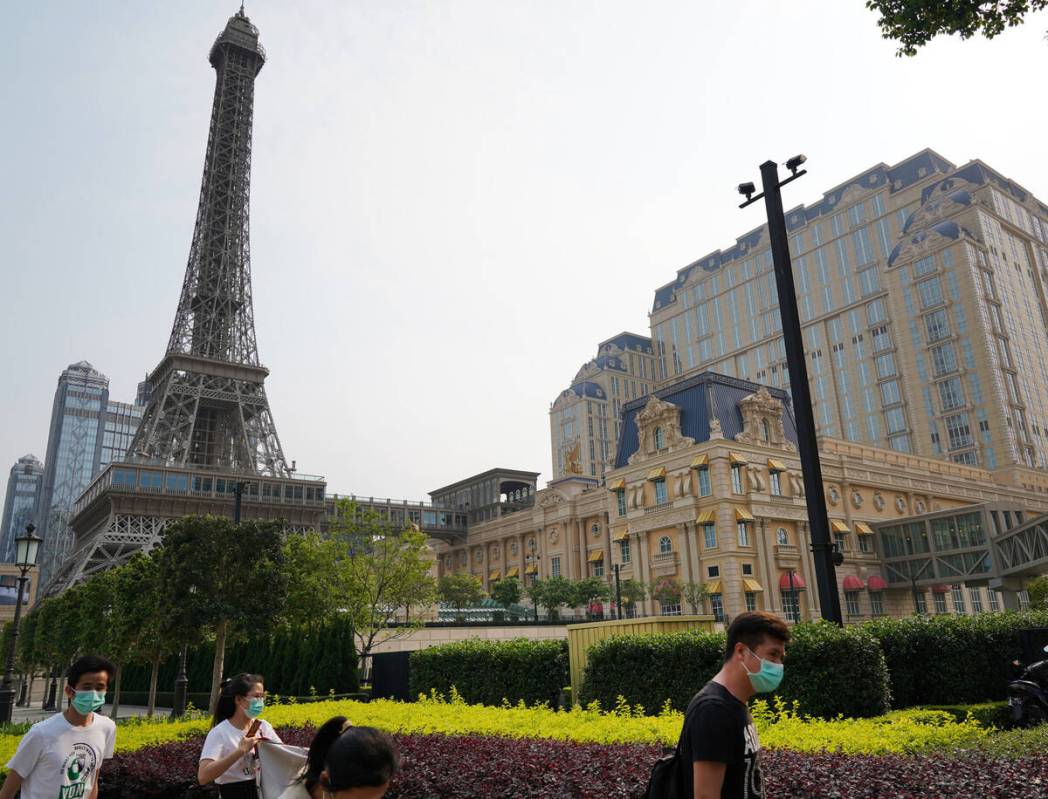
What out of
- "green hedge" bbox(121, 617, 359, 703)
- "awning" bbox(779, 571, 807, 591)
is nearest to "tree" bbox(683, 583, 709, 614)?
"awning" bbox(779, 571, 807, 591)


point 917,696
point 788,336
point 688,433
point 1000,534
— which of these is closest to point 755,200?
point 788,336

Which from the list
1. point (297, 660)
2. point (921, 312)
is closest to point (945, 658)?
point (297, 660)

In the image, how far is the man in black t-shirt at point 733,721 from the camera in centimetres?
386

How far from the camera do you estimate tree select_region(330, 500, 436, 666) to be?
120 feet

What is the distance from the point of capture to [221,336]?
273 feet

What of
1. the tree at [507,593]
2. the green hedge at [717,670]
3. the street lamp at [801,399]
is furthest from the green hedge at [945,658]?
the tree at [507,593]

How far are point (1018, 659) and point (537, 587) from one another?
4807 centimetres

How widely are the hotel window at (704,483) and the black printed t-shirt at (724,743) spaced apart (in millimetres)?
49320

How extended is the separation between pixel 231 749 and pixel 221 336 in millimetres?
82708

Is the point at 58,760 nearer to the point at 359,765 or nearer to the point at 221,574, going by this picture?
the point at 359,765

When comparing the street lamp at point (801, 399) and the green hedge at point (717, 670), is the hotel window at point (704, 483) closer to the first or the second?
the green hedge at point (717, 670)

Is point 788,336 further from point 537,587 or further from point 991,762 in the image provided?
point 537,587

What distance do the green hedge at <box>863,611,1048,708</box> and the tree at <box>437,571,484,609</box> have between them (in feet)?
184

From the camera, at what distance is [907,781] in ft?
20.0
